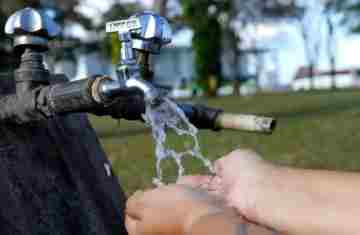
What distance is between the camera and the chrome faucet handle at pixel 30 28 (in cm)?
108

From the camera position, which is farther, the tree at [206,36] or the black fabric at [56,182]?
the tree at [206,36]

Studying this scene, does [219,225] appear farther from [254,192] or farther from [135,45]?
[135,45]

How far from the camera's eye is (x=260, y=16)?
99.8 ft

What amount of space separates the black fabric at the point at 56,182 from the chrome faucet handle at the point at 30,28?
128mm

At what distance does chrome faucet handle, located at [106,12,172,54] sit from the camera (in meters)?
0.92

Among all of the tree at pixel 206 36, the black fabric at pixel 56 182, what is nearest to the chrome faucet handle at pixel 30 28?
the black fabric at pixel 56 182

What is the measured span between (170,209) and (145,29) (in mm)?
260

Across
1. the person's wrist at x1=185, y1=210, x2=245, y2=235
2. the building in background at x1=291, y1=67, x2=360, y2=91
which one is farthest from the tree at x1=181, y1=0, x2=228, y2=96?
the person's wrist at x1=185, y1=210, x2=245, y2=235

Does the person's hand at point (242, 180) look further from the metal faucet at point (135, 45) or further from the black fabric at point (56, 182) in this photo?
the black fabric at point (56, 182)

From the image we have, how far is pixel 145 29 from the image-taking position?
3.10 ft

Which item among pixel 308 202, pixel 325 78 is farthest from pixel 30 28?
pixel 325 78

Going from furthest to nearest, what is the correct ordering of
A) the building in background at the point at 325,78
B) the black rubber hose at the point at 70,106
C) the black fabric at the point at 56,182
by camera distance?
the building in background at the point at 325,78, the black fabric at the point at 56,182, the black rubber hose at the point at 70,106

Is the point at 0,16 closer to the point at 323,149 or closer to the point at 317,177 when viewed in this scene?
the point at 323,149

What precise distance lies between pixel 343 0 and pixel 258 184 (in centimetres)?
3169
